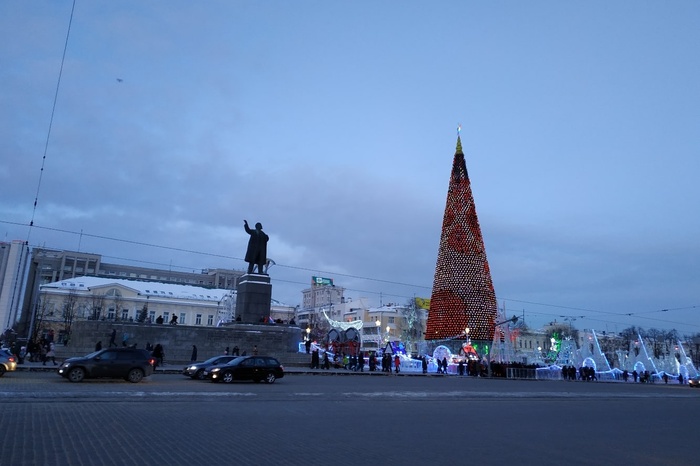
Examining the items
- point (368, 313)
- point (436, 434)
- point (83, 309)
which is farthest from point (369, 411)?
point (368, 313)

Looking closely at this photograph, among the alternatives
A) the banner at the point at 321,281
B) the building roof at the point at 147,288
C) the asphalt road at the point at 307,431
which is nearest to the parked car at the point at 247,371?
the asphalt road at the point at 307,431

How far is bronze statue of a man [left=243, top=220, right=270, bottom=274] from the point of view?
124 ft

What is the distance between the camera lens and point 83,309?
264 ft

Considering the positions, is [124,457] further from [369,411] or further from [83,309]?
[83,309]

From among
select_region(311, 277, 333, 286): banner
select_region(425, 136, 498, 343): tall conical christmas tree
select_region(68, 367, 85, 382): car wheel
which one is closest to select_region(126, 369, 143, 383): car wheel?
select_region(68, 367, 85, 382): car wheel

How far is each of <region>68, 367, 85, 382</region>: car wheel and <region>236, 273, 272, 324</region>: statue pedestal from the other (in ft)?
52.4

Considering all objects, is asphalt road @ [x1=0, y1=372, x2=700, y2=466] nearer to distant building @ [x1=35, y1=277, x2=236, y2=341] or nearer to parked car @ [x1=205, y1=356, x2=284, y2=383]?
parked car @ [x1=205, y1=356, x2=284, y2=383]

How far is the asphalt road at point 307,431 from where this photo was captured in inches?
301

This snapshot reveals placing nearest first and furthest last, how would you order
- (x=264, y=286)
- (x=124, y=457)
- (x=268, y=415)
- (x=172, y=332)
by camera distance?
(x=124, y=457)
(x=268, y=415)
(x=172, y=332)
(x=264, y=286)

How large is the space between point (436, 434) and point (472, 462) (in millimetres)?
2563

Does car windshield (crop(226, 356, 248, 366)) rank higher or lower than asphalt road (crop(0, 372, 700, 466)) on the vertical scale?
higher

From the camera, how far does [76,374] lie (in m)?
20.1

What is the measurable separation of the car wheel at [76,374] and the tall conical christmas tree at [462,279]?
115 feet

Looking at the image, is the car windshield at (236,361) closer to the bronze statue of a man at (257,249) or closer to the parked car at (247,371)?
the parked car at (247,371)
